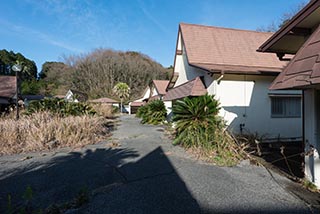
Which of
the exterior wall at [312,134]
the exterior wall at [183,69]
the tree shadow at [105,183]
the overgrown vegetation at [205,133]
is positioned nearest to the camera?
the tree shadow at [105,183]

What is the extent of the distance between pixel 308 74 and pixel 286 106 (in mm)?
6850

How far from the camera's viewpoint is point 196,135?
6969mm

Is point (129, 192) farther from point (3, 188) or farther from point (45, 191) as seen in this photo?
point (3, 188)

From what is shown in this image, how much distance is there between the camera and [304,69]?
3314mm

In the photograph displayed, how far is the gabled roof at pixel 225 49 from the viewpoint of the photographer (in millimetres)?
10180

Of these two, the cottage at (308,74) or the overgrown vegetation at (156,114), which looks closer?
the cottage at (308,74)

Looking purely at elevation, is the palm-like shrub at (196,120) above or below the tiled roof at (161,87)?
below

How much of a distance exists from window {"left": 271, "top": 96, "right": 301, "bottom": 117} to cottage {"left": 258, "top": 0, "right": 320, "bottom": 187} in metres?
4.66

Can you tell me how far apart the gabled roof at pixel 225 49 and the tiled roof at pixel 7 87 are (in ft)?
55.4

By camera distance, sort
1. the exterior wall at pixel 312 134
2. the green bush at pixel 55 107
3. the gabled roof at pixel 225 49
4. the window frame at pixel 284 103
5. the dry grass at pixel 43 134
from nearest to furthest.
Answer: the exterior wall at pixel 312 134
the dry grass at pixel 43 134
the window frame at pixel 284 103
the gabled roof at pixel 225 49
the green bush at pixel 55 107

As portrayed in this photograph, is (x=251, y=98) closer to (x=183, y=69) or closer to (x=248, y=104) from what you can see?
(x=248, y=104)

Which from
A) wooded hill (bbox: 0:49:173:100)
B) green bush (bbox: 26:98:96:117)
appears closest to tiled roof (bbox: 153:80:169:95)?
green bush (bbox: 26:98:96:117)

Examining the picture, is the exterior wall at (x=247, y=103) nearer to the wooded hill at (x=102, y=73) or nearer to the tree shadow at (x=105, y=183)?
the tree shadow at (x=105, y=183)

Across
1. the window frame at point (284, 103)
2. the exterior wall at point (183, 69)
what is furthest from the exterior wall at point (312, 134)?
the exterior wall at point (183, 69)
